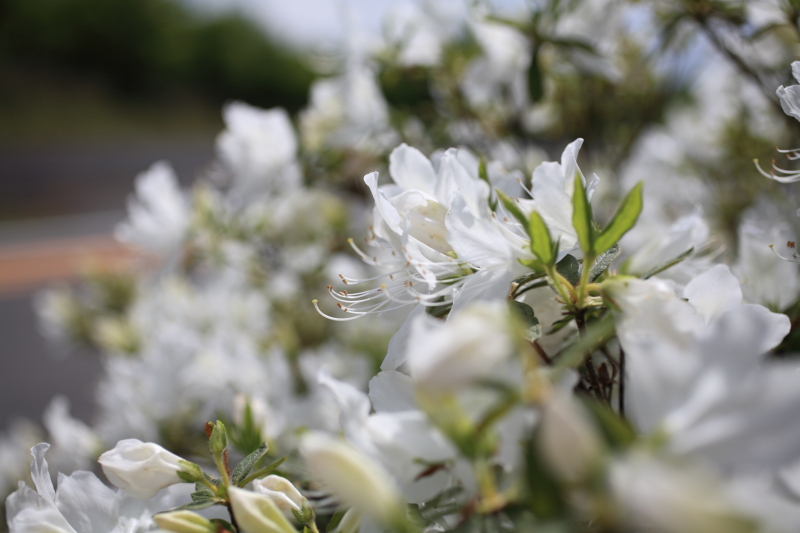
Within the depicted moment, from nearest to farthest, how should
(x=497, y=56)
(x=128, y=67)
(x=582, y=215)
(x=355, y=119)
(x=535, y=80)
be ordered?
(x=582, y=215), (x=535, y=80), (x=497, y=56), (x=355, y=119), (x=128, y=67)

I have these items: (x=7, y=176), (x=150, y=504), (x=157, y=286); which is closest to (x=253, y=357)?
(x=157, y=286)

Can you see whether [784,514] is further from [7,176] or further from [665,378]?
[7,176]

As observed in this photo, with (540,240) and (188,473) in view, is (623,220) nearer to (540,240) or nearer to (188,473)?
(540,240)

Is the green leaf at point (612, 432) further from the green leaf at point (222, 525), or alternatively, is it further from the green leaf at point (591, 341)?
the green leaf at point (222, 525)

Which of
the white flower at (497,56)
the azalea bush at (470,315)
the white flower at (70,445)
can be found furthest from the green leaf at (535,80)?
the white flower at (70,445)

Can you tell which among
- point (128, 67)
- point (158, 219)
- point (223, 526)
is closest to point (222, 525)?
point (223, 526)

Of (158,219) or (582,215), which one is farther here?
(158,219)

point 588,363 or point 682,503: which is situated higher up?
point 588,363
